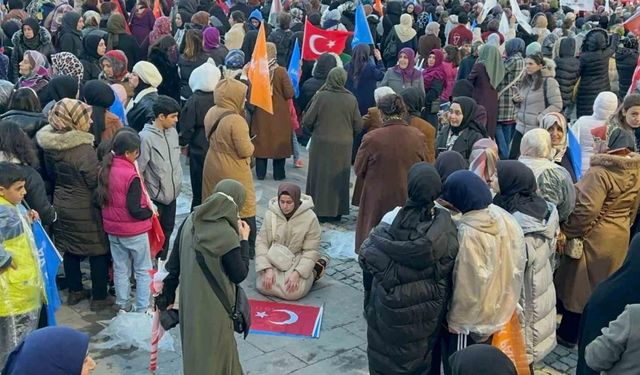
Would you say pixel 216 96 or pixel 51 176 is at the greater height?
pixel 216 96

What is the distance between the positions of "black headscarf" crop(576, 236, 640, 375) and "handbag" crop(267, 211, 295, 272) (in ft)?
9.55

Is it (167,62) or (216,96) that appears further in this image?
(167,62)

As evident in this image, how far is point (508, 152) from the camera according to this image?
11.0 meters

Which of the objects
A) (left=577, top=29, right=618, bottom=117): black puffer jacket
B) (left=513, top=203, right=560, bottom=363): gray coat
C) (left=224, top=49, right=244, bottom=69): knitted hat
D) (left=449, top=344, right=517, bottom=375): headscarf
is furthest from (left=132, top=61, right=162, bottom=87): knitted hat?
(left=577, top=29, right=618, bottom=117): black puffer jacket

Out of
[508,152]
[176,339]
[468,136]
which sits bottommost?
[176,339]

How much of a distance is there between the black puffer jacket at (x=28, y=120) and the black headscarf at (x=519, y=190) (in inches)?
153

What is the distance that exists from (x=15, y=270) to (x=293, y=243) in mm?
2783

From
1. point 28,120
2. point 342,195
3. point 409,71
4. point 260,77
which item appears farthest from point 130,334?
point 409,71

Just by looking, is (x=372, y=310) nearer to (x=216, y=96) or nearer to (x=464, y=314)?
(x=464, y=314)

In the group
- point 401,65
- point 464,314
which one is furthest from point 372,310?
point 401,65

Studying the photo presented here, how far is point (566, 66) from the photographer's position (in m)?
12.0

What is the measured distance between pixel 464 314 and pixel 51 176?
→ 3.65m

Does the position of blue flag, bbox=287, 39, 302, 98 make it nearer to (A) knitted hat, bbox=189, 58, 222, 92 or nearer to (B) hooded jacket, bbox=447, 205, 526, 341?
(A) knitted hat, bbox=189, 58, 222, 92

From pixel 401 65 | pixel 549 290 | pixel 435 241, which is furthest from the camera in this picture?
pixel 401 65
